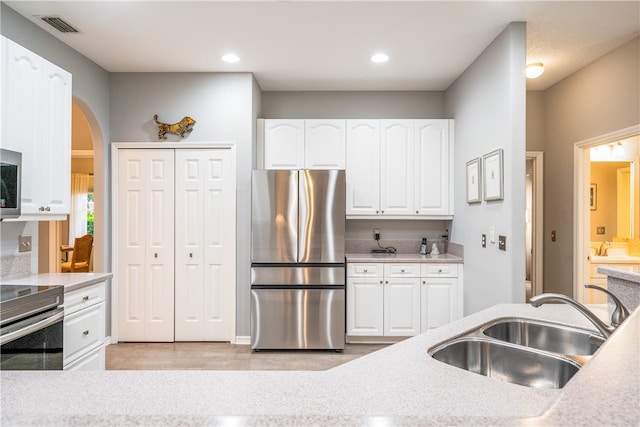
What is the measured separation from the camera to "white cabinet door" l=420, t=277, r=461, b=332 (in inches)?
152

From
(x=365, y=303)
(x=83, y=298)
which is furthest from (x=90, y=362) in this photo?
(x=365, y=303)

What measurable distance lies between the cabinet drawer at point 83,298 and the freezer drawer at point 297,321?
1.41 m

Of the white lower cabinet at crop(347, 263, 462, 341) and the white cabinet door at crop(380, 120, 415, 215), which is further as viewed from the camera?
the white cabinet door at crop(380, 120, 415, 215)

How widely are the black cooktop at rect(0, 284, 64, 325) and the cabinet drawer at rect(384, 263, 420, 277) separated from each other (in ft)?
8.80

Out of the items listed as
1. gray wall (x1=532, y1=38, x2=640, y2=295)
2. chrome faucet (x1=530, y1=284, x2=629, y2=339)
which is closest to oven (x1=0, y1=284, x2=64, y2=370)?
chrome faucet (x1=530, y1=284, x2=629, y2=339)

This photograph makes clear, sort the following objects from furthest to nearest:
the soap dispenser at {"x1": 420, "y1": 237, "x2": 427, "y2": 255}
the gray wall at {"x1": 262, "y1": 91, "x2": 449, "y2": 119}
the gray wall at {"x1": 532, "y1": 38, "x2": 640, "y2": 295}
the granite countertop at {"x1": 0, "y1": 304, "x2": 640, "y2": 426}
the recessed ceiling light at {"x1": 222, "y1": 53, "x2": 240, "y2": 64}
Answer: the gray wall at {"x1": 262, "y1": 91, "x2": 449, "y2": 119} → the soap dispenser at {"x1": 420, "y1": 237, "x2": 427, "y2": 255} → the recessed ceiling light at {"x1": 222, "y1": 53, "x2": 240, "y2": 64} → the gray wall at {"x1": 532, "y1": 38, "x2": 640, "y2": 295} → the granite countertop at {"x1": 0, "y1": 304, "x2": 640, "y2": 426}

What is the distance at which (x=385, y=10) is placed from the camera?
2691 millimetres

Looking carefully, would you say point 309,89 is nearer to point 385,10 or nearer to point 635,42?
point 385,10

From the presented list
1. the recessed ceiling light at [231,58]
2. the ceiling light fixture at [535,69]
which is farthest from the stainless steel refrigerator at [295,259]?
the ceiling light fixture at [535,69]

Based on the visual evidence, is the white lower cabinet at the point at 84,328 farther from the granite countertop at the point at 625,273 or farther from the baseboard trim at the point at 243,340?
the granite countertop at the point at 625,273

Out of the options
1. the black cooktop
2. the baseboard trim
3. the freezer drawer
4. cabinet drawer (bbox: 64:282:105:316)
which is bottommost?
the baseboard trim

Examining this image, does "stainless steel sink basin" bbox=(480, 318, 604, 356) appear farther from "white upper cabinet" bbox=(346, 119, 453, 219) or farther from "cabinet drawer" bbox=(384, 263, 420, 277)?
"white upper cabinet" bbox=(346, 119, 453, 219)

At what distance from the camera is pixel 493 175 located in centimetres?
308

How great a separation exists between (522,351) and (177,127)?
139 inches
